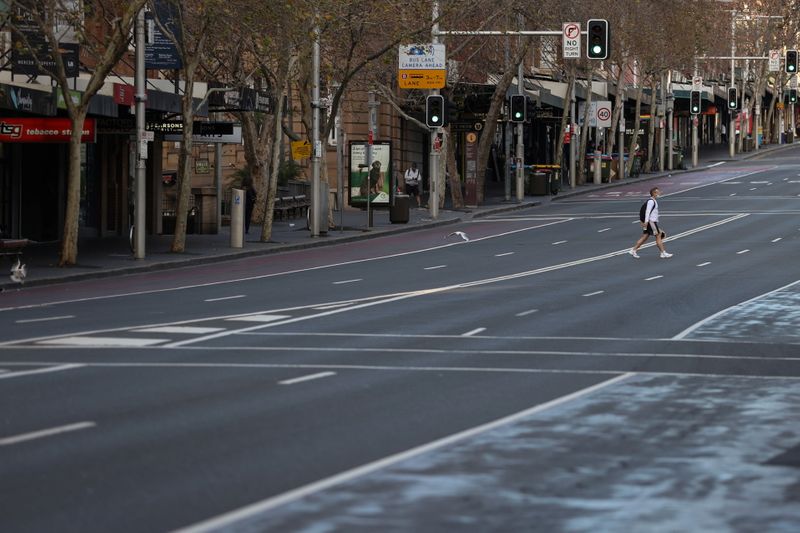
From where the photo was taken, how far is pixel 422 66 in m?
49.6

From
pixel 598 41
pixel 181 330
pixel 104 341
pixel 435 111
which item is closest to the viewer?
pixel 104 341

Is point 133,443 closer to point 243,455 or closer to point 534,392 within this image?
point 243,455

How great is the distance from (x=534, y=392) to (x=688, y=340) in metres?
6.00

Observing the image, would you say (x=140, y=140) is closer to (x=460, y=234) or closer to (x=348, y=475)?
(x=460, y=234)

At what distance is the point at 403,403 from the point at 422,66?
36.5m

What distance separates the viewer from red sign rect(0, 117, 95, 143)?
113 feet

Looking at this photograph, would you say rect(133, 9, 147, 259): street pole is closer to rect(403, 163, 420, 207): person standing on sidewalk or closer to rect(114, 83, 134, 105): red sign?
rect(114, 83, 134, 105): red sign

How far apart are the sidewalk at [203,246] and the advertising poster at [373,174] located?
843 mm

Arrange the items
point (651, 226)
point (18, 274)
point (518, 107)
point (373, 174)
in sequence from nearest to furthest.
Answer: point (18, 274) → point (651, 226) → point (373, 174) → point (518, 107)

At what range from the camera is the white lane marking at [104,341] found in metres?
18.9

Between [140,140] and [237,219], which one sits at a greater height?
[140,140]

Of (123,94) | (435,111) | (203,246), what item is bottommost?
(203,246)

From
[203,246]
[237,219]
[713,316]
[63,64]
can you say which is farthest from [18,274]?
[713,316]

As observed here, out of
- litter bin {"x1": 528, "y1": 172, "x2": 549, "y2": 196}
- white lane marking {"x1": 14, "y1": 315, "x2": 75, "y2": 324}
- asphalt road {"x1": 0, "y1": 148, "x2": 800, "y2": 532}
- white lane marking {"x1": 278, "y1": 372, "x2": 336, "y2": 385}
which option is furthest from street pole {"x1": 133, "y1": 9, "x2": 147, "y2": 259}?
litter bin {"x1": 528, "y1": 172, "x2": 549, "y2": 196}
